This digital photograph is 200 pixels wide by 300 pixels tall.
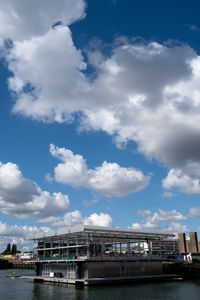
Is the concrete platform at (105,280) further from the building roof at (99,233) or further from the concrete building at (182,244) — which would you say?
the concrete building at (182,244)

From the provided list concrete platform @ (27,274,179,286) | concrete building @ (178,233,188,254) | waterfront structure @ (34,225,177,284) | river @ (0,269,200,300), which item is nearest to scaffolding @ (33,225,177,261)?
waterfront structure @ (34,225,177,284)

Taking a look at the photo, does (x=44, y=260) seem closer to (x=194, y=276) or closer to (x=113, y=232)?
(x=113, y=232)

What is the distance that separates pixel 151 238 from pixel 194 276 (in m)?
14.1

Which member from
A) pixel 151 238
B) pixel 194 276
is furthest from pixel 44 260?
pixel 194 276

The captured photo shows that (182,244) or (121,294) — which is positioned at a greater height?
(182,244)

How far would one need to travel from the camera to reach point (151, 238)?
79.8m

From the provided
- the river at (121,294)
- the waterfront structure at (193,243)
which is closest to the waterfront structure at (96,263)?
the river at (121,294)

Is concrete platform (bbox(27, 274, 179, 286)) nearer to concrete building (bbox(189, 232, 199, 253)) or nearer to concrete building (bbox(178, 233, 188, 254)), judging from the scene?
concrete building (bbox(178, 233, 188, 254))

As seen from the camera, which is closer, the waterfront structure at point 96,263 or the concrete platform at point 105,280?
the concrete platform at point 105,280

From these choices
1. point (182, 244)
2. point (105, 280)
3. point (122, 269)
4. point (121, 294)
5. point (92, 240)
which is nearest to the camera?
point (121, 294)

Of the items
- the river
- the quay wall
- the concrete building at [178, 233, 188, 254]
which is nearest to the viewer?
the river

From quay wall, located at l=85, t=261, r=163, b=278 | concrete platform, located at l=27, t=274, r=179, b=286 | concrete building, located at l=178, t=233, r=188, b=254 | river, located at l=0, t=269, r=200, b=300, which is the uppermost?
concrete building, located at l=178, t=233, r=188, b=254

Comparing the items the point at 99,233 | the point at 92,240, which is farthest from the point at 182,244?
the point at 99,233

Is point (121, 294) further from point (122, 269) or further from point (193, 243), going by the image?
point (193, 243)
